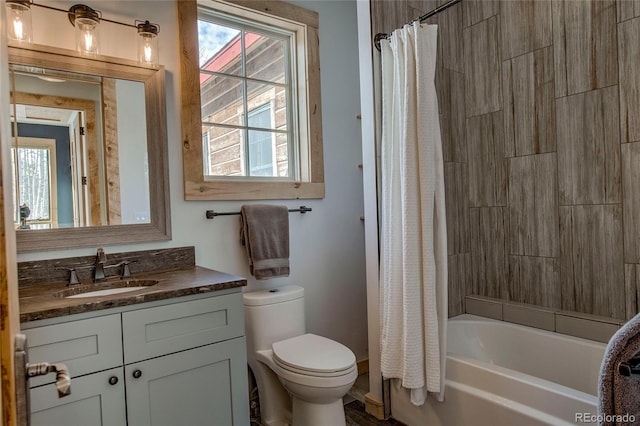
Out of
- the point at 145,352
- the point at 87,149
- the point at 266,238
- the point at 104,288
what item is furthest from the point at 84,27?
the point at 145,352

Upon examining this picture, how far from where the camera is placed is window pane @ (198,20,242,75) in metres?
2.33

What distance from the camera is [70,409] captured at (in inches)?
52.9

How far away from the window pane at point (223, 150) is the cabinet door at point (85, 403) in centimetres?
124

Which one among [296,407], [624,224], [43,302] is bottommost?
[296,407]

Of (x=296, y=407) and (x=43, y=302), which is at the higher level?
(x=43, y=302)

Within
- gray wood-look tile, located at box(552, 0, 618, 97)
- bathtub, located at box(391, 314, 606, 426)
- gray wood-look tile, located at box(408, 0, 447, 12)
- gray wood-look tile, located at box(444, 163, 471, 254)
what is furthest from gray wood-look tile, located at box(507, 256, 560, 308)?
gray wood-look tile, located at box(408, 0, 447, 12)

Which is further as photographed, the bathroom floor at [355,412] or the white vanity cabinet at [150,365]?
the bathroom floor at [355,412]

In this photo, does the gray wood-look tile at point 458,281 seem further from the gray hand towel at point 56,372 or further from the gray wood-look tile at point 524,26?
the gray hand towel at point 56,372

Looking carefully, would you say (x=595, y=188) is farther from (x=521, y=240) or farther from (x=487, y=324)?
(x=487, y=324)

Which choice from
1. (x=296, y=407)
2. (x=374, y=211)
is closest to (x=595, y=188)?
(x=374, y=211)

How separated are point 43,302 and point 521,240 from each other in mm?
2367

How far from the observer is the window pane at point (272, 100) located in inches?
99.4

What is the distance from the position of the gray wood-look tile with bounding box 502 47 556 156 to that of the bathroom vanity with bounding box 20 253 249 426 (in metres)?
1.78

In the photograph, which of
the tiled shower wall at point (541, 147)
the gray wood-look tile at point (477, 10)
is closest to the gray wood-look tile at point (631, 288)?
the tiled shower wall at point (541, 147)
